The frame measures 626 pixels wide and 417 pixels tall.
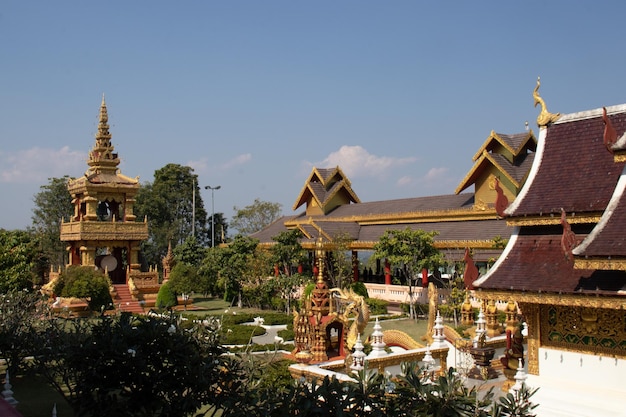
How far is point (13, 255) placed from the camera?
28.0 meters

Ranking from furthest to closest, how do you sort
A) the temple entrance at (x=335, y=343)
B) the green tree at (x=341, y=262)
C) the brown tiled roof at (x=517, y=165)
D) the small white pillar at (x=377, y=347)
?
the green tree at (x=341, y=262) → the brown tiled roof at (x=517, y=165) → the temple entrance at (x=335, y=343) → the small white pillar at (x=377, y=347)

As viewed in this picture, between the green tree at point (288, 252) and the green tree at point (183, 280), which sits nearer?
the green tree at point (183, 280)

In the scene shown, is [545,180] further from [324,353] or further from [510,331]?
[324,353]

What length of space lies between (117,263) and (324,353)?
2395cm

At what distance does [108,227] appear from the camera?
32.6 m

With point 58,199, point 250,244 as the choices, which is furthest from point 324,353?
point 58,199

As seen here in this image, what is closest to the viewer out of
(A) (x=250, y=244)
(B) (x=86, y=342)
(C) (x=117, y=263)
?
(B) (x=86, y=342)

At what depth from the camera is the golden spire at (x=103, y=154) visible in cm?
3456

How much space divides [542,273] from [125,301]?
2442cm

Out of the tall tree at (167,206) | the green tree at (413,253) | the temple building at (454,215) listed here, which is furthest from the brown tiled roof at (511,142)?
the tall tree at (167,206)

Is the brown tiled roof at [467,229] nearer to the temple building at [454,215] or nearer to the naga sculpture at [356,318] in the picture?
the temple building at [454,215]

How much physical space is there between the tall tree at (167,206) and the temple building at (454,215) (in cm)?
1845

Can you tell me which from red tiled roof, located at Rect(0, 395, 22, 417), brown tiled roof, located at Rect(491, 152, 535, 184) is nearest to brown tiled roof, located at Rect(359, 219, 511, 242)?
brown tiled roof, located at Rect(491, 152, 535, 184)

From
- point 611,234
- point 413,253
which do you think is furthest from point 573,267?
point 413,253
